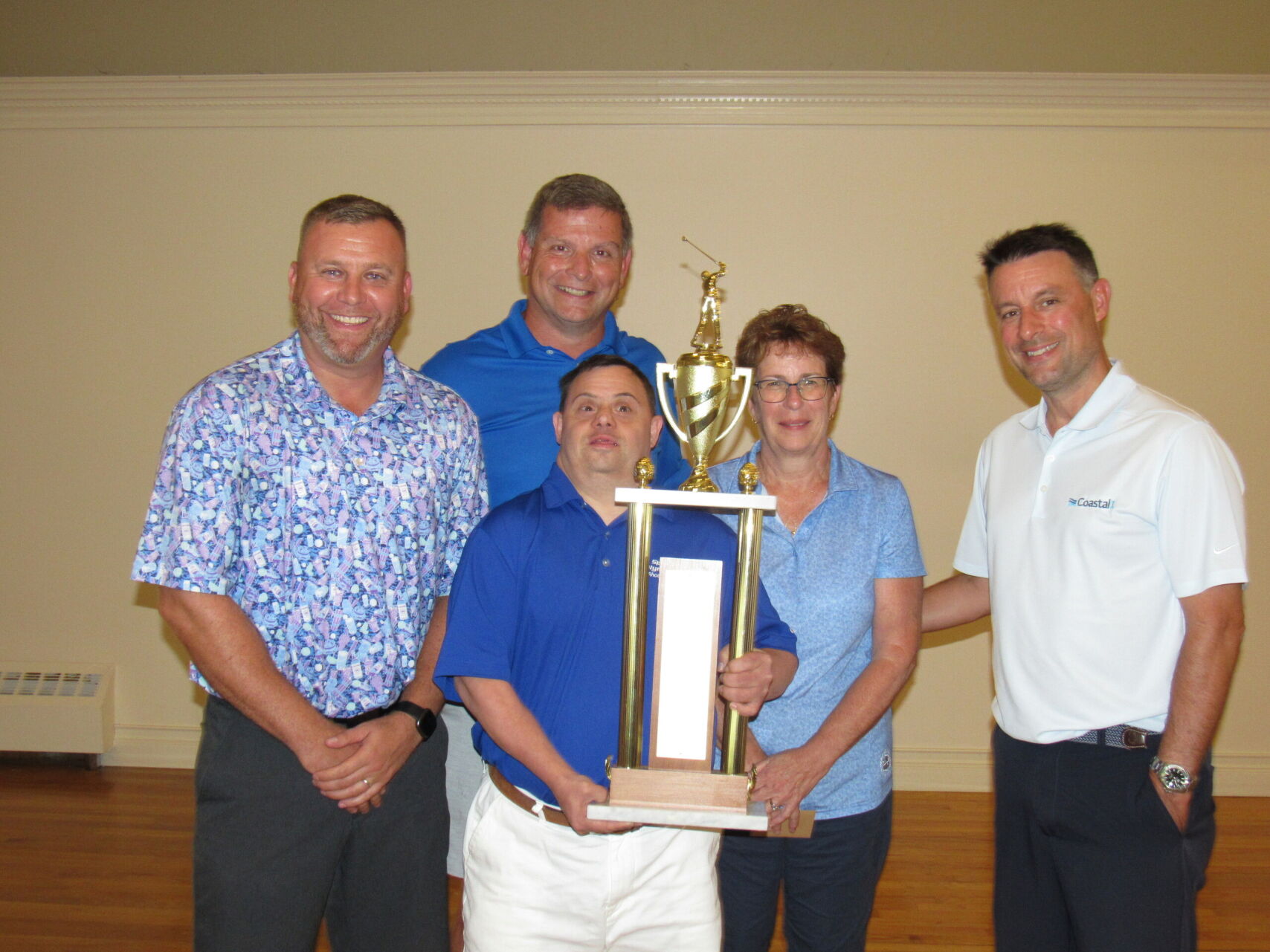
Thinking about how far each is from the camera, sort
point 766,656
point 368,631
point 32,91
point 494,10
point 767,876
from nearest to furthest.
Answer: point 766,656
point 368,631
point 767,876
point 494,10
point 32,91

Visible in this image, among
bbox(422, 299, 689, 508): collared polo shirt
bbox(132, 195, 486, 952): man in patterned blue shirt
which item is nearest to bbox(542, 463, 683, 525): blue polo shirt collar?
bbox(132, 195, 486, 952): man in patterned blue shirt

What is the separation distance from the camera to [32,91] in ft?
13.1

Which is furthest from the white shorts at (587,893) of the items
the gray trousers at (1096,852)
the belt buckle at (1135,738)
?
the belt buckle at (1135,738)

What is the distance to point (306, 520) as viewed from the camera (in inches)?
64.3

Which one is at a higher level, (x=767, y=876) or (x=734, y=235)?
(x=734, y=235)

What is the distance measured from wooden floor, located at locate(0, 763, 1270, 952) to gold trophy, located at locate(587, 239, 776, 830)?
158cm

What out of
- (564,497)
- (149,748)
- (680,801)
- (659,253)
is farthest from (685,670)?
(149,748)

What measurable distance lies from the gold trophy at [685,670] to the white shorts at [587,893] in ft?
0.48

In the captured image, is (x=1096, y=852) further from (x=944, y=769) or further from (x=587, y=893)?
(x=944, y=769)

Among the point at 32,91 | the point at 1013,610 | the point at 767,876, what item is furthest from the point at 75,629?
the point at 1013,610

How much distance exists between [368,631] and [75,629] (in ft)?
10.3

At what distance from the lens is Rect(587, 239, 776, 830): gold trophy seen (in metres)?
1.45

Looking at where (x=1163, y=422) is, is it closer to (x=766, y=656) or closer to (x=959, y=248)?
(x=766, y=656)

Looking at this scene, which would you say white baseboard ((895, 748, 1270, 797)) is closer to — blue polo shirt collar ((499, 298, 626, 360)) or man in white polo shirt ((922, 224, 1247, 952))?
man in white polo shirt ((922, 224, 1247, 952))
